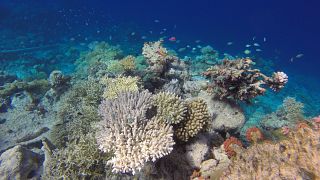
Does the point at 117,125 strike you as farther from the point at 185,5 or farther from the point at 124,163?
the point at 185,5

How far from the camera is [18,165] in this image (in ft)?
21.5

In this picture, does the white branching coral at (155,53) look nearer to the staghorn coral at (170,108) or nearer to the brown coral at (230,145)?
the staghorn coral at (170,108)

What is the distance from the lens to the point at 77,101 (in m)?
10.1

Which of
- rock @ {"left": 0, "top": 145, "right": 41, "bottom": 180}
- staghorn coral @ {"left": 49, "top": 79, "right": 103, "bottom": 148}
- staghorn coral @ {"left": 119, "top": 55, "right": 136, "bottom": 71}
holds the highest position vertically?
staghorn coral @ {"left": 119, "top": 55, "right": 136, "bottom": 71}

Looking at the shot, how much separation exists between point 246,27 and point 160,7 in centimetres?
3280

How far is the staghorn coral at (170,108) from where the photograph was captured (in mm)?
5656

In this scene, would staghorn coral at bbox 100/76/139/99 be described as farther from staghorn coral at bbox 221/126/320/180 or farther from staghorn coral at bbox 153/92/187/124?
staghorn coral at bbox 221/126/320/180

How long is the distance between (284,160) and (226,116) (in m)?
2.57

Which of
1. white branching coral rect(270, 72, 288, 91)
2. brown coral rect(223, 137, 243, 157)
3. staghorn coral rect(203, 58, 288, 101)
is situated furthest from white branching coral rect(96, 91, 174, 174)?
white branching coral rect(270, 72, 288, 91)

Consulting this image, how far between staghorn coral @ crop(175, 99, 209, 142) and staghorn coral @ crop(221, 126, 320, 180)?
1.18 metres

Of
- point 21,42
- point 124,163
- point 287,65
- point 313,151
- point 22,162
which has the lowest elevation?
point 21,42

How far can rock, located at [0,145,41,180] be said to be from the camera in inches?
253

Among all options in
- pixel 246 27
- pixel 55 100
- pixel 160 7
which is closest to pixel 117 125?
pixel 55 100

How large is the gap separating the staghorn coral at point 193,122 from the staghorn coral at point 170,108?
6.1 inches
